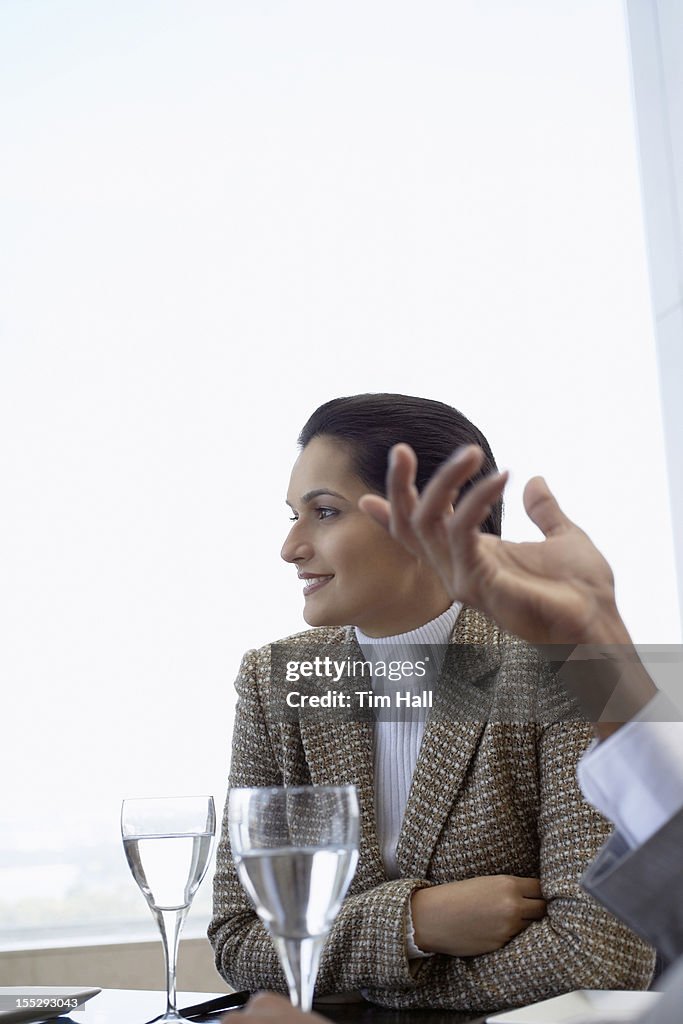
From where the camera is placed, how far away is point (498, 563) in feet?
2.36

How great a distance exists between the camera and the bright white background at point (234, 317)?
2.42m

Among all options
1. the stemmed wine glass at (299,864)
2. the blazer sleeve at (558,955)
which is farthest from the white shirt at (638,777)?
the blazer sleeve at (558,955)

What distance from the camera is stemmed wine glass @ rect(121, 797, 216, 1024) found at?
711mm

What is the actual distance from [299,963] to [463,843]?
2.18 ft

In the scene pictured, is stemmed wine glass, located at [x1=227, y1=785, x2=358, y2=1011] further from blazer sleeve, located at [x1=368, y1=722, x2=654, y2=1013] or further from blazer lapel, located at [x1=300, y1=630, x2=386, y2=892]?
blazer lapel, located at [x1=300, y1=630, x2=386, y2=892]

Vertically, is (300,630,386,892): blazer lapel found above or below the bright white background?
below

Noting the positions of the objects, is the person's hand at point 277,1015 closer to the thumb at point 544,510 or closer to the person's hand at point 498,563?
the person's hand at point 498,563

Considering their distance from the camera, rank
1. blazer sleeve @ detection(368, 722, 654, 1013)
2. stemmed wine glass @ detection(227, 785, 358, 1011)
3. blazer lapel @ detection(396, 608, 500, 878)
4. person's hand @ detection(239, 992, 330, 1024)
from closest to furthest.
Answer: person's hand @ detection(239, 992, 330, 1024) → stemmed wine glass @ detection(227, 785, 358, 1011) → blazer sleeve @ detection(368, 722, 654, 1013) → blazer lapel @ detection(396, 608, 500, 878)

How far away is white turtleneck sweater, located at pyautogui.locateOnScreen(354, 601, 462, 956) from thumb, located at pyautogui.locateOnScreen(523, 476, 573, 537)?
0.52m

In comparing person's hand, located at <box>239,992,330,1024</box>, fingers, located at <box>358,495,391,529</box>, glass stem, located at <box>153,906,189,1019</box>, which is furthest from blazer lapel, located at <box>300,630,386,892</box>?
person's hand, located at <box>239,992,330,1024</box>

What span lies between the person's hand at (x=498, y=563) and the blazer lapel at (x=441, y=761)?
449 mm

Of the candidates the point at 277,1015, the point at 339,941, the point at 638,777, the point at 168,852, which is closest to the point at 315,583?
the point at 339,941

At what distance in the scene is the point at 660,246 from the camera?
95.0 inches

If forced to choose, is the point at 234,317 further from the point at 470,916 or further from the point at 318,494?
the point at 470,916
